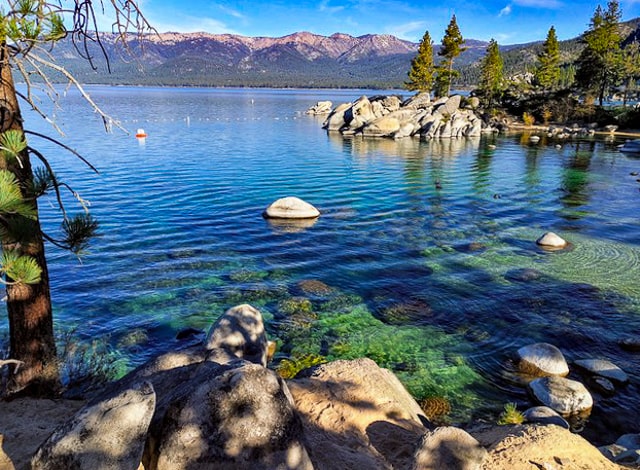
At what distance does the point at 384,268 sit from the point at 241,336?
9.45 meters

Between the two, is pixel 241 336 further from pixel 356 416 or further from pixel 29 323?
pixel 29 323

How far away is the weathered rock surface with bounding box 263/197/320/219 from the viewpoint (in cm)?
2578

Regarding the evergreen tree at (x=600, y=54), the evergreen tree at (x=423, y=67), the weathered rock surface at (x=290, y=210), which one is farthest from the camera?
the evergreen tree at (x=423, y=67)

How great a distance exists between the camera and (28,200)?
5.87 m

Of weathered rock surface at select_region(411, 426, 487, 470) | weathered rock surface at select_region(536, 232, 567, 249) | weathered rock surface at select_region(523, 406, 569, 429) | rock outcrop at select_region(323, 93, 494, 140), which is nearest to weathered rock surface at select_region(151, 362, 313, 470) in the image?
weathered rock surface at select_region(411, 426, 487, 470)

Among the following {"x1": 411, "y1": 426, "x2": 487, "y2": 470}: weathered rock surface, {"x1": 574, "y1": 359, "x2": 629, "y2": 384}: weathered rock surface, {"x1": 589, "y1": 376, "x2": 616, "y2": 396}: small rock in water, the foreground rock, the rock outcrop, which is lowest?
{"x1": 589, "y1": 376, "x2": 616, "y2": 396}: small rock in water

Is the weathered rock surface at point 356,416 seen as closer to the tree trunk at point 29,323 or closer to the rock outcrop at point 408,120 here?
the tree trunk at point 29,323

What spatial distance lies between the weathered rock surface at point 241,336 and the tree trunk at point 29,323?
10.6ft

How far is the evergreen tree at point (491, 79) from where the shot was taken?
89312mm

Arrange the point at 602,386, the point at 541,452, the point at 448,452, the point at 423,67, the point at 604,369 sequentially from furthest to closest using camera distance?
the point at 423,67
the point at 604,369
the point at 602,386
the point at 541,452
the point at 448,452

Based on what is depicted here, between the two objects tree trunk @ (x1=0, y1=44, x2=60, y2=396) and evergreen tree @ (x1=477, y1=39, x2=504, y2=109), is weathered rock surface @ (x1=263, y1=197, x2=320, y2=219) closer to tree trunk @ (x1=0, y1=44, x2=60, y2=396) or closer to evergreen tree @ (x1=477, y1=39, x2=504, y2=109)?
tree trunk @ (x1=0, y1=44, x2=60, y2=396)

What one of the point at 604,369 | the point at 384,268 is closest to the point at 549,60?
the point at 384,268

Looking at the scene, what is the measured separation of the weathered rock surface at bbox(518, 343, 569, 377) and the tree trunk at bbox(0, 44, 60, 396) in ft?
36.3

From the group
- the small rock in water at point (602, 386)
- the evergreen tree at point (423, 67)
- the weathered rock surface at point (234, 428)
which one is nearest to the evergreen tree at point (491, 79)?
the evergreen tree at point (423, 67)
